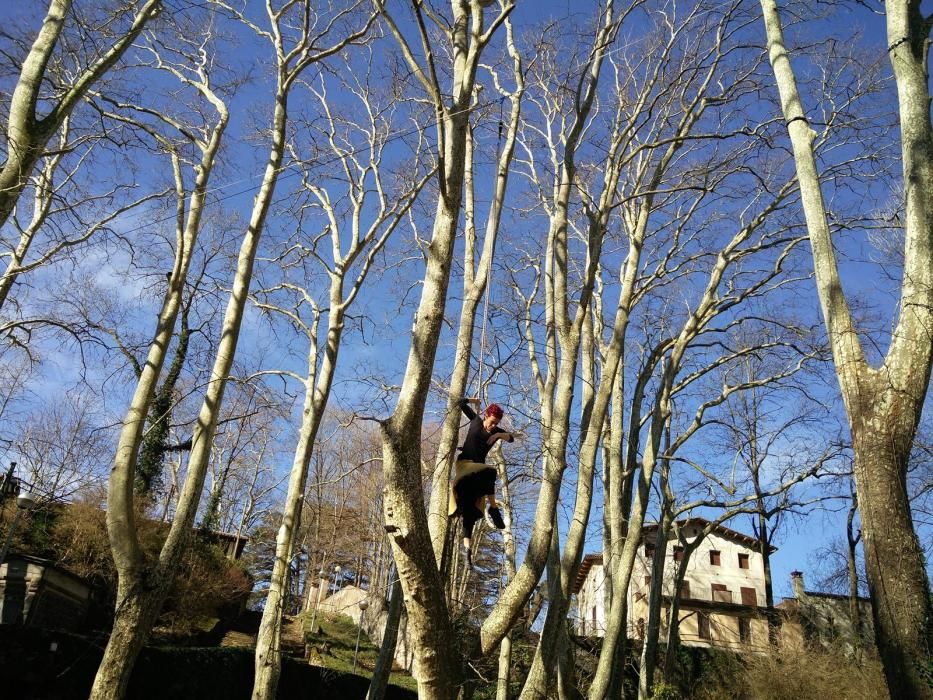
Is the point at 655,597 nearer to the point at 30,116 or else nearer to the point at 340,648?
the point at 30,116

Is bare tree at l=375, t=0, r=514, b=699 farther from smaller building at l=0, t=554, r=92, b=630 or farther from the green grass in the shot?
the green grass

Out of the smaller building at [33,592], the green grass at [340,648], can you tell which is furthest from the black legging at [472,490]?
the green grass at [340,648]

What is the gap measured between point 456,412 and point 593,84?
3808mm

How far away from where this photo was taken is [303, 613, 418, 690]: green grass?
68.1ft

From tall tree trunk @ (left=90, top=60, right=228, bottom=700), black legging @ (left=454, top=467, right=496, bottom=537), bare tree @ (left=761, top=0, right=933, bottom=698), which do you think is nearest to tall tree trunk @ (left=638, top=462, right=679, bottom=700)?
black legging @ (left=454, top=467, right=496, bottom=537)

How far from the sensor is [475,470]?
5078 millimetres

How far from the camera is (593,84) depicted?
7227 millimetres

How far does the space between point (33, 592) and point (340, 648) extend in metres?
11.8

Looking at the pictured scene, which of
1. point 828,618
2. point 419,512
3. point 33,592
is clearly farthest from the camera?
point 828,618

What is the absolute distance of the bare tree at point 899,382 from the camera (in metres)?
4.27

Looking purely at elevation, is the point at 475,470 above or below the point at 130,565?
above

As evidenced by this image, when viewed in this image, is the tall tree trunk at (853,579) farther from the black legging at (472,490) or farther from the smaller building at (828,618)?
the black legging at (472,490)

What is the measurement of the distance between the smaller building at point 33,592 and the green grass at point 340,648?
24.3ft

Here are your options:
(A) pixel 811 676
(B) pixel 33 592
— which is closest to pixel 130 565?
(B) pixel 33 592
